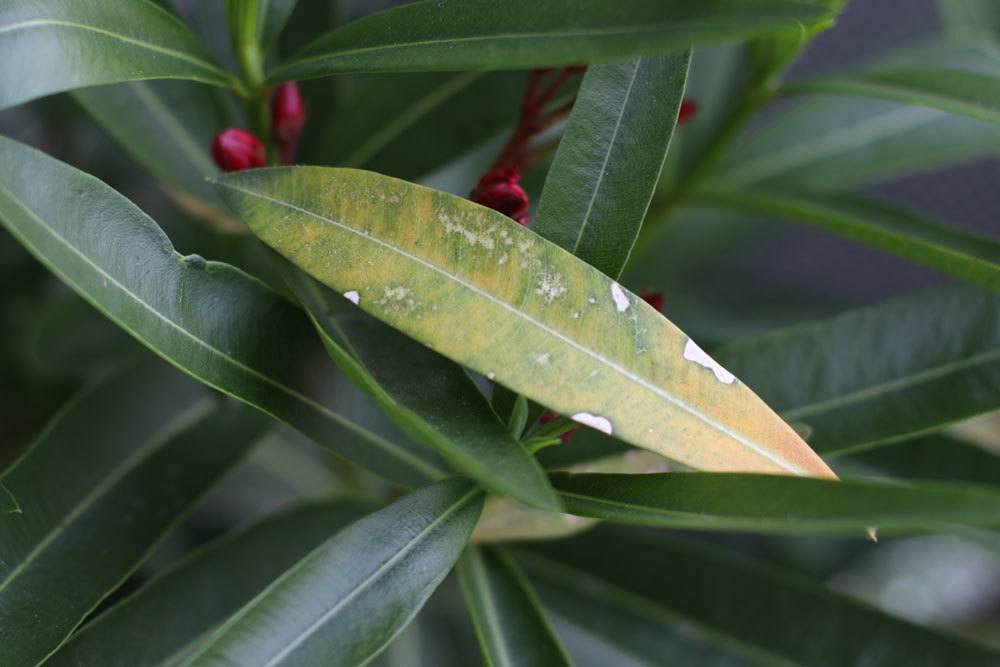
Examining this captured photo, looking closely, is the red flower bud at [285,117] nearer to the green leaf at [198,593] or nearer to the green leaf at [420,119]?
the green leaf at [420,119]

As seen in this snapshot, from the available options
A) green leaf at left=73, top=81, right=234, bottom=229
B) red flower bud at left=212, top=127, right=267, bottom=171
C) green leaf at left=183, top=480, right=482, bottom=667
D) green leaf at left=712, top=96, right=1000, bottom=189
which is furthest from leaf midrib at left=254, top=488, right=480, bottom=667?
green leaf at left=712, top=96, right=1000, bottom=189

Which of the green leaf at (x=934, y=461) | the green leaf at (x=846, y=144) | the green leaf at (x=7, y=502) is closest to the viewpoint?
the green leaf at (x=7, y=502)

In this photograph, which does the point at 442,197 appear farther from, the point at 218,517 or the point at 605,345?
the point at 218,517

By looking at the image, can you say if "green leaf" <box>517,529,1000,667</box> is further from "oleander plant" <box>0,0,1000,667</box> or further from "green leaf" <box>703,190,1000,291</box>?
"green leaf" <box>703,190,1000,291</box>

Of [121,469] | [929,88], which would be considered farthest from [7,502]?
[929,88]

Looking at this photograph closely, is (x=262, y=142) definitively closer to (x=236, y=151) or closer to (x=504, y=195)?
(x=236, y=151)

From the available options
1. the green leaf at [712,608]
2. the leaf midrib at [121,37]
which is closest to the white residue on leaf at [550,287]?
the leaf midrib at [121,37]

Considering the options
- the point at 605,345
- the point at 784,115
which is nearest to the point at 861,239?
the point at 605,345
